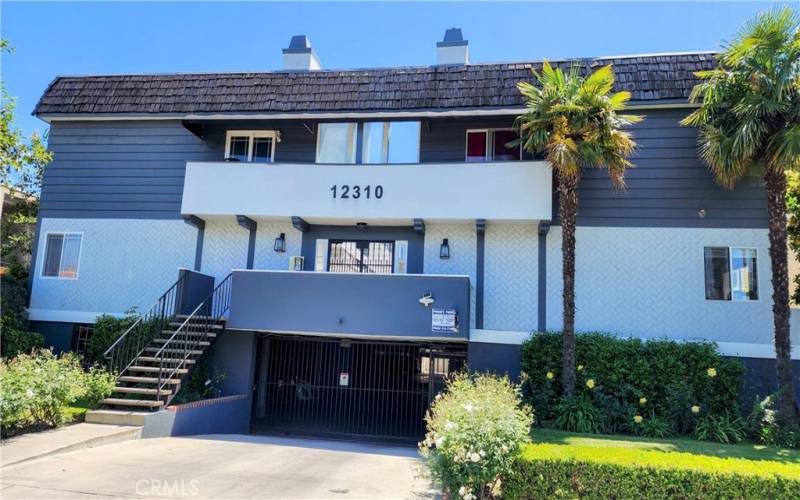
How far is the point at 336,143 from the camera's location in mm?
14055

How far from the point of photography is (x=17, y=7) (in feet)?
38.2

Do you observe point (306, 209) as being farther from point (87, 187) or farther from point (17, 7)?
point (17, 7)

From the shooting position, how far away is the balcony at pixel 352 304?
1190 cm

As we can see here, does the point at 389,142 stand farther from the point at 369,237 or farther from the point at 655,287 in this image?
the point at 655,287

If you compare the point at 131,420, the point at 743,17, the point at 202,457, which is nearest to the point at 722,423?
the point at 743,17

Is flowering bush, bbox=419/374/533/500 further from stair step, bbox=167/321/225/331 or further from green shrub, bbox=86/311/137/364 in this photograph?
green shrub, bbox=86/311/137/364

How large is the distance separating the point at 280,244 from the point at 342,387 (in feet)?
13.3

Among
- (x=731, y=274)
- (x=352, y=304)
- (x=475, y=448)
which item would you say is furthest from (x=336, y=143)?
(x=731, y=274)

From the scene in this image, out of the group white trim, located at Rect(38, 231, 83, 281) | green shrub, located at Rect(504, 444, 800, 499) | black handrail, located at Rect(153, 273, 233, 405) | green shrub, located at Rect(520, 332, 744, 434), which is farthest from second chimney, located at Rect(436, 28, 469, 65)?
green shrub, located at Rect(504, 444, 800, 499)

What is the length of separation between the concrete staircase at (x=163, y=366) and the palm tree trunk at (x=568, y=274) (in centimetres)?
780

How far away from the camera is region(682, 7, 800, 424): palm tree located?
10109 mm

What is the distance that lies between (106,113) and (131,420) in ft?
29.6

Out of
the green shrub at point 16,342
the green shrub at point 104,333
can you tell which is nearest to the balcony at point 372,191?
the green shrub at point 104,333

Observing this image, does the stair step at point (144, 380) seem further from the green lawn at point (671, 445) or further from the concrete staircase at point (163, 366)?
the green lawn at point (671, 445)
